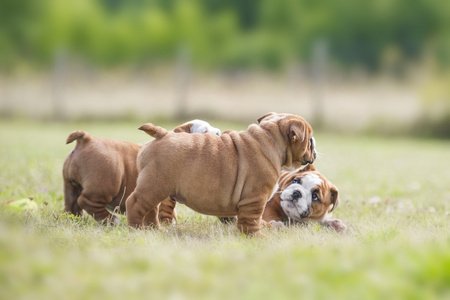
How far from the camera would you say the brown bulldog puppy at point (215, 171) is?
159 inches

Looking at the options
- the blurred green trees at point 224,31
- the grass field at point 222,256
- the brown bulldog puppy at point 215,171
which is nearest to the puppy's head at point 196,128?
the brown bulldog puppy at point 215,171

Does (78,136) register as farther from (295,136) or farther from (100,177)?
(295,136)

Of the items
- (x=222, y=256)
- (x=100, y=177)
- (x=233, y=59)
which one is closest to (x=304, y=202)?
(x=100, y=177)

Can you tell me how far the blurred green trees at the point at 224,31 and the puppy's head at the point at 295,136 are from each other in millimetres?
15978

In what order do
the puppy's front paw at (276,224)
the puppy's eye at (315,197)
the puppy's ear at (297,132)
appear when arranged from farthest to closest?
the puppy's eye at (315,197)
the puppy's front paw at (276,224)
the puppy's ear at (297,132)

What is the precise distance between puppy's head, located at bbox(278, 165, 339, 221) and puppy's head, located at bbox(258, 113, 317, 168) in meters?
0.35

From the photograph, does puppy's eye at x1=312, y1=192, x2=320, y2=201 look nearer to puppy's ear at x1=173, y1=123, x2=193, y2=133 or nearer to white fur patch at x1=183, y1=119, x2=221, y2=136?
white fur patch at x1=183, y1=119, x2=221, y2=136

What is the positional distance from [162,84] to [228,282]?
64.0ft

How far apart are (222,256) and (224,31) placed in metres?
18.6

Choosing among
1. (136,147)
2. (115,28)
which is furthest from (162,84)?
(136,147)

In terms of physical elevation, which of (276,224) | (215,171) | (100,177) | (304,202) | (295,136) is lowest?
(276,224)

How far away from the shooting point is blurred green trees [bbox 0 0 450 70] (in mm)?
19562

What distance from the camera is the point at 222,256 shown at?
3020 mm

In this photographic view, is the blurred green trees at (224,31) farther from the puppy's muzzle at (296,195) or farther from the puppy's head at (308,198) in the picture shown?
the puppy's muzzle at (296,195)
